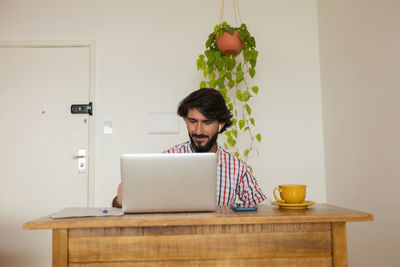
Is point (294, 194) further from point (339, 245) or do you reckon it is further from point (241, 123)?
point (241, 123)

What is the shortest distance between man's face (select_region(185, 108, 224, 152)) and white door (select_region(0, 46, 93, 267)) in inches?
49.1

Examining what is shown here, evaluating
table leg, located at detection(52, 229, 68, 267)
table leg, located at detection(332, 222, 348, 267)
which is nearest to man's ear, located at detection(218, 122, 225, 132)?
table leg, located at detection(332, 222, 348, 267)

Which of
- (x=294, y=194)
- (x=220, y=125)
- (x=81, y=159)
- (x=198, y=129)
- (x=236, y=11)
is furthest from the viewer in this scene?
(x=236, y=11)

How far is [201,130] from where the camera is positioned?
75.2 inches

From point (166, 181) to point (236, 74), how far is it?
160cm

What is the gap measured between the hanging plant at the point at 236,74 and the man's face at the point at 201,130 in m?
0.60

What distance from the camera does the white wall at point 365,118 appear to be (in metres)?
1.88

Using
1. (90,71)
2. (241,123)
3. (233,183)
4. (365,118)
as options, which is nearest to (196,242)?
(233,183)

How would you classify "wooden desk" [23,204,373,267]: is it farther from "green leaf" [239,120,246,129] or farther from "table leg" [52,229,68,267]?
"green leaf" [239,120,246,129]

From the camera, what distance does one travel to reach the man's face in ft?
6.26

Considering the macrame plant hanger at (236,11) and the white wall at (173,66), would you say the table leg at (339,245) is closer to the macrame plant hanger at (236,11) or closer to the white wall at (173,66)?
the white wall at (173,66)

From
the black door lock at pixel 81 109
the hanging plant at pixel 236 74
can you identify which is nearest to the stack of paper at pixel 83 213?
the hanging plant at pixel 236 74

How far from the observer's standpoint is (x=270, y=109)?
9.53ft

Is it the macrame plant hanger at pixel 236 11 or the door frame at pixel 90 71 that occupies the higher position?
the macrame plant hanger at pixel 236 11
